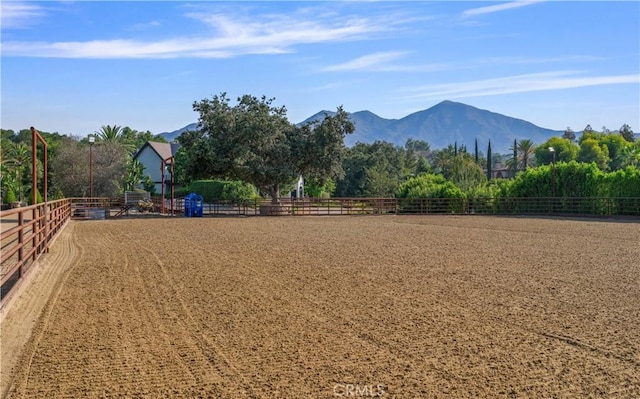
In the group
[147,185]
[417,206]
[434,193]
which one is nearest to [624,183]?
[434,193]

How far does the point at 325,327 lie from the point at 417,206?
33.6 meters

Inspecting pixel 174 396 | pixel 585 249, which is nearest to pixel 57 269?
pixel 174 396

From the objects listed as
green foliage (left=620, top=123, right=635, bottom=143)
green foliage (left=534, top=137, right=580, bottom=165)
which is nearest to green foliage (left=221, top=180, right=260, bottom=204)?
green foliage (left=534, top=137, right=580, bottom=165)

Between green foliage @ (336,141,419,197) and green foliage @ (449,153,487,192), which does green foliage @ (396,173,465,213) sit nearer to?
green foliage @ (449,153,487,192)

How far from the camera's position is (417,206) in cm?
4006

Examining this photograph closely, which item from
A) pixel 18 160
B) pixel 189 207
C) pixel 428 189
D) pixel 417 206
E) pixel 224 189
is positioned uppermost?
pixel 18 160

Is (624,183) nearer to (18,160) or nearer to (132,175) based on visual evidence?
(132,175)

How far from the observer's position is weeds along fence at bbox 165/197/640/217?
37.6 metres

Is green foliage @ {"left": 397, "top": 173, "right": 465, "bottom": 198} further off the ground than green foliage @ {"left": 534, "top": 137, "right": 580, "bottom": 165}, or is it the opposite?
green foliage @ {"left": 534, "top": 137, "right": 580, "bottom": 165}

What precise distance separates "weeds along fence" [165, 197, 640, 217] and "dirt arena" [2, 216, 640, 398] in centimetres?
2395

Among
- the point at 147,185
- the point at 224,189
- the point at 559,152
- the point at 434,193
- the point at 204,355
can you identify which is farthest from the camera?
the point at 559,152

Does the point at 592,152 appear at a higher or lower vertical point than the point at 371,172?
higher

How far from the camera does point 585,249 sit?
16.1m

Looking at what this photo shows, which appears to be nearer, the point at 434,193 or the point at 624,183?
the point at 624,183
